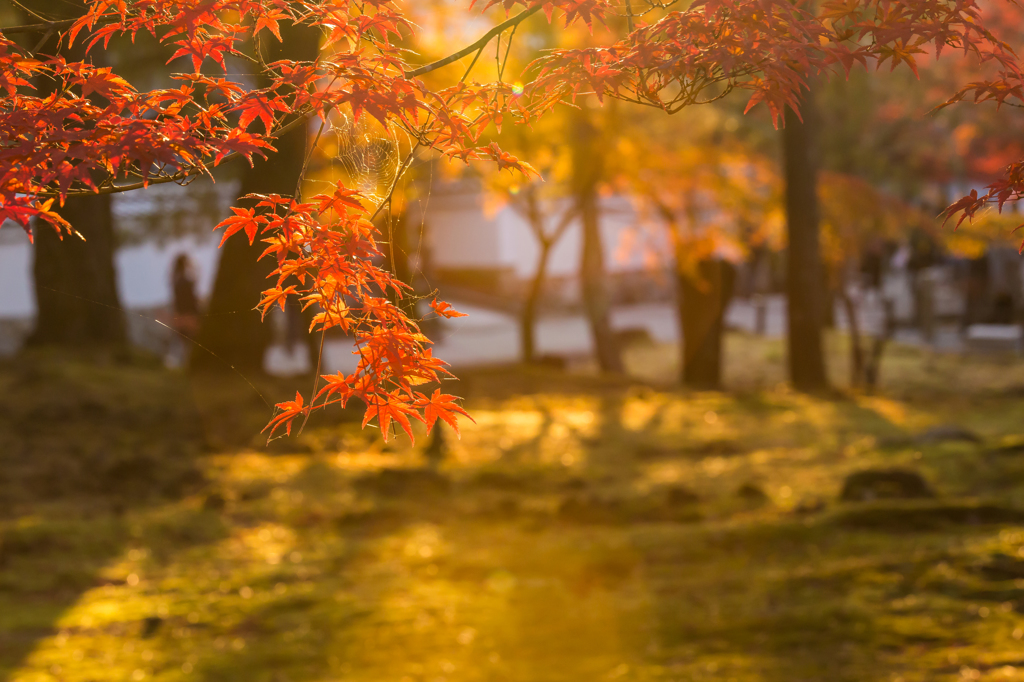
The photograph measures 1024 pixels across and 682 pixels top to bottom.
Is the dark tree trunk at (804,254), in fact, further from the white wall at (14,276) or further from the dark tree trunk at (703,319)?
the white wall at (14,276)

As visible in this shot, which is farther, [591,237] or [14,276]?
[14,276]

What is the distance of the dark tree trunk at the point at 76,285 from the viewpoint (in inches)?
446

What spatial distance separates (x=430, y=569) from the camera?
6.39m

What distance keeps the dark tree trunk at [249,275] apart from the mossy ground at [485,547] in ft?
1.46

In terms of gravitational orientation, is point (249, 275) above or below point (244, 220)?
above

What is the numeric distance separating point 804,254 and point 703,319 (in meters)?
3.09

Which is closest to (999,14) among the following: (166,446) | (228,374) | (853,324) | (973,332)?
(973,332)

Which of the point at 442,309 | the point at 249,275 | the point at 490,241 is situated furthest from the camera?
the point at 490,241

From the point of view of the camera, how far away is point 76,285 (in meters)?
11.5

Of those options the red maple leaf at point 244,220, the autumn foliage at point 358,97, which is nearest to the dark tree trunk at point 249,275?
the autumn foliage at point 358,97

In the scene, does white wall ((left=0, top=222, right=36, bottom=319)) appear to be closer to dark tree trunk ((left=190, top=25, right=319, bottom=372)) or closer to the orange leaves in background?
dark tree trunk ((left=190, top=25, right=319, bottom=372))

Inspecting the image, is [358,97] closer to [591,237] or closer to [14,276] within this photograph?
[591,237]

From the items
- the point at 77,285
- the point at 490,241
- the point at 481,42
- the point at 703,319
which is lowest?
the point at 703,319

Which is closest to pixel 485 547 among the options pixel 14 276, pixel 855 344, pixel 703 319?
pixel 703 319
